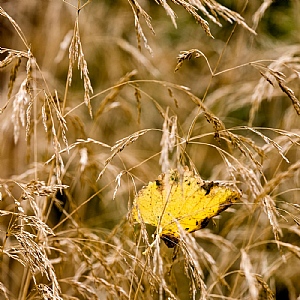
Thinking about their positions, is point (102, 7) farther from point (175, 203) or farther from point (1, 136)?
point (175, 203)

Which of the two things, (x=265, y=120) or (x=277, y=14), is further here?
(x=277, y=14)

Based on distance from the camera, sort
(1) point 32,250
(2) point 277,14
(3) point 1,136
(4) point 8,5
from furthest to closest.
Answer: (2) point 277,14 → (4) point 8,5 → (3) point 1,136 → (1) point 32,250

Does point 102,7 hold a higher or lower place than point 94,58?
higher

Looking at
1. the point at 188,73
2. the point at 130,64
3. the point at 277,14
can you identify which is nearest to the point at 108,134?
the point at 130,64

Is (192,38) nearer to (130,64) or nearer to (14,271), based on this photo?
(130,64)

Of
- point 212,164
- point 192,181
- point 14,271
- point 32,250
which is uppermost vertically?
point 192,181

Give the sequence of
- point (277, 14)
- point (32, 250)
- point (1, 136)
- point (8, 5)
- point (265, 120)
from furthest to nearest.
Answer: point (277, 14), point (265, 120), point (8, 5), point (1, 136), point (32, 250)

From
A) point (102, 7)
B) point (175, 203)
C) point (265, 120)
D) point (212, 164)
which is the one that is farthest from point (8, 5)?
point (175, 203)

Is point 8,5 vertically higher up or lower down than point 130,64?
higher up

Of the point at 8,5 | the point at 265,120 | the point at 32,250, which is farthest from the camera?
the point at 265,120
